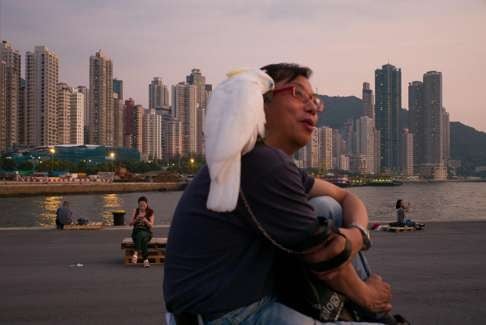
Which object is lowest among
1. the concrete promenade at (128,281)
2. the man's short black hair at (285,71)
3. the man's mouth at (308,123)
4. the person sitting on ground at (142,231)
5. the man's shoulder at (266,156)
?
the concrete promenade at (128,281)

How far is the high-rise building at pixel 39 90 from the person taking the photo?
7549 inches

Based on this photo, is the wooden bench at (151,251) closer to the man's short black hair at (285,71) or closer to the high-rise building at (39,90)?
the man's short black hair at (285,71)

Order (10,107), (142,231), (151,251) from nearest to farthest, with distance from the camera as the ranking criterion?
(151,251) < (142,231) < (10,107)

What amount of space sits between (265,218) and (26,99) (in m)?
212

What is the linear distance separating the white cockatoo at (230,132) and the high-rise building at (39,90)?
204044mm

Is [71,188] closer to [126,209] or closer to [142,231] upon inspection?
[126,209]

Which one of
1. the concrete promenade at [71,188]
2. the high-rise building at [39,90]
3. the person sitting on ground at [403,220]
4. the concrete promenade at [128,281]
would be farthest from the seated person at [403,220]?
the high-rise building at [39,90]

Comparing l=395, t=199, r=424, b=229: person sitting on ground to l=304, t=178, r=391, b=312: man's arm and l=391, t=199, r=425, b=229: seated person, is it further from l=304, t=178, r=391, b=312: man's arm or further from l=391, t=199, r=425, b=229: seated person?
l=304, t=178, r=391, b=312: man's arm

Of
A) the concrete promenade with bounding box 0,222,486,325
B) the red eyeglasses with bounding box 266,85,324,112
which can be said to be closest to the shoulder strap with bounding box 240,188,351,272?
the red eyeglasses with bounding box 266,85,324,112

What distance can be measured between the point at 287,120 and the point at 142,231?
30.1ft

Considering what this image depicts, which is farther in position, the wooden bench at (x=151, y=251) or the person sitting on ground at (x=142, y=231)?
the wooden bench at (x=151, y=251)

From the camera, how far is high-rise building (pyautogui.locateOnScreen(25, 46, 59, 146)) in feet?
629

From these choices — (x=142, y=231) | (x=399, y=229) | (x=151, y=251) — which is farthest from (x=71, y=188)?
(x=151, y=251)

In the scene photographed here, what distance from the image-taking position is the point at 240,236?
1.98 metres
